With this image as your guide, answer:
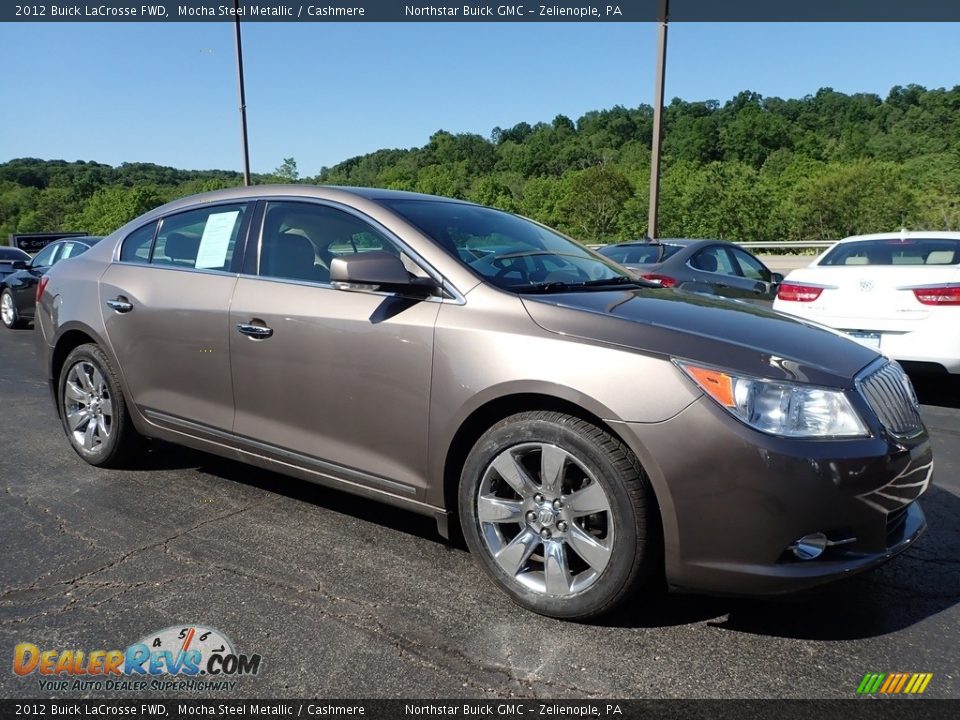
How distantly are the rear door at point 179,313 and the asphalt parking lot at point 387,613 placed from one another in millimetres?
541

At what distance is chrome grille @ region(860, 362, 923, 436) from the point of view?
253cm

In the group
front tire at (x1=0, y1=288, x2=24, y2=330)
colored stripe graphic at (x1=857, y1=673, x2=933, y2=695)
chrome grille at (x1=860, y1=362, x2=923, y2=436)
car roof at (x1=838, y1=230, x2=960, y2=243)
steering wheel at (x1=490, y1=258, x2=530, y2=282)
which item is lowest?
front tire at (x1=0, y1=288, x2=24, y2=330)

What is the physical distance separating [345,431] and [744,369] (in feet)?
5.38

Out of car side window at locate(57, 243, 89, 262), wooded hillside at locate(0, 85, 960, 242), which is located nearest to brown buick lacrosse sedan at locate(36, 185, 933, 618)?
car side window at locate(57, 243, 89, 262)

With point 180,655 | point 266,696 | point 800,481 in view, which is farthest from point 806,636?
point 180,655

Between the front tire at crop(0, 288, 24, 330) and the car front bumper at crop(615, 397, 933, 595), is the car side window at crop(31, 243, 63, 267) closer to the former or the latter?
the front tire at crop(0, 288, 24, 330)

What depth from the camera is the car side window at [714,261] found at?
880 centimetres

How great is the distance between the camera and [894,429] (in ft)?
8.33

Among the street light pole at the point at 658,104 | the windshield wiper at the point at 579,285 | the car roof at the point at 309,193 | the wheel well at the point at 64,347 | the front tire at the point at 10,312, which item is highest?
the street light pole at the point at 658,104

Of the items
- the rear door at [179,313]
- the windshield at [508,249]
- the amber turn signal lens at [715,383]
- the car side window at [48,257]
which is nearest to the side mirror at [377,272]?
the windshield at [508,249]

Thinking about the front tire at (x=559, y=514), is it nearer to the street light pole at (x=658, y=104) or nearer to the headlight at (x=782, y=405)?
the headlight at (x=782, y=405)

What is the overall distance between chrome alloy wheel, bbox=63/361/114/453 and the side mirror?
6.81 feet

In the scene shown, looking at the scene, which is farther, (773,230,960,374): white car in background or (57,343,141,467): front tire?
(773,230,960,374): white car in background

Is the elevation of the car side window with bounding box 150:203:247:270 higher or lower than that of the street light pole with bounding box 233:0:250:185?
lower
